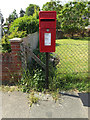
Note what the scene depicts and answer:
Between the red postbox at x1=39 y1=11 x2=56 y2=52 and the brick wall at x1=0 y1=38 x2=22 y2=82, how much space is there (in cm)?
76

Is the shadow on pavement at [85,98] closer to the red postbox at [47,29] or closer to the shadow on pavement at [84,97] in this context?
the shadow on pavement at [84,97]

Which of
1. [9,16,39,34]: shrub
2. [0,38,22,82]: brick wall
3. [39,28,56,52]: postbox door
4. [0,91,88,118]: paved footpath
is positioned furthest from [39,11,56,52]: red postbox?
[9,16,39,34]: shrub

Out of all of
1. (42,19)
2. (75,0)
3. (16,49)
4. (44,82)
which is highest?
(75,0)

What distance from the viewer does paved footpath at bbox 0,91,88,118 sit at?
7.80ft

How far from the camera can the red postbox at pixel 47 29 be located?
107 inches

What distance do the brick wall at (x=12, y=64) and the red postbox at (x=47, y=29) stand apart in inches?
29.8

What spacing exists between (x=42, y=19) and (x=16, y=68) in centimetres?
153

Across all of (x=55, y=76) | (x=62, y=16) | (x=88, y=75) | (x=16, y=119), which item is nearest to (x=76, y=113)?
(x=16, y=119)

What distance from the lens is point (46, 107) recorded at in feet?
8.54

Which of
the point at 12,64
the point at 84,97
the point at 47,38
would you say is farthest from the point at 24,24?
the point at 84,97

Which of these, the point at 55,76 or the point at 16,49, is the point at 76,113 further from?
the point at 16,49

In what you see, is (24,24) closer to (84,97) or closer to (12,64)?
(12,64)

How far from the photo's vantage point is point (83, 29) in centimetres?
1812

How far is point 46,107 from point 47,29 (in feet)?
5.49
